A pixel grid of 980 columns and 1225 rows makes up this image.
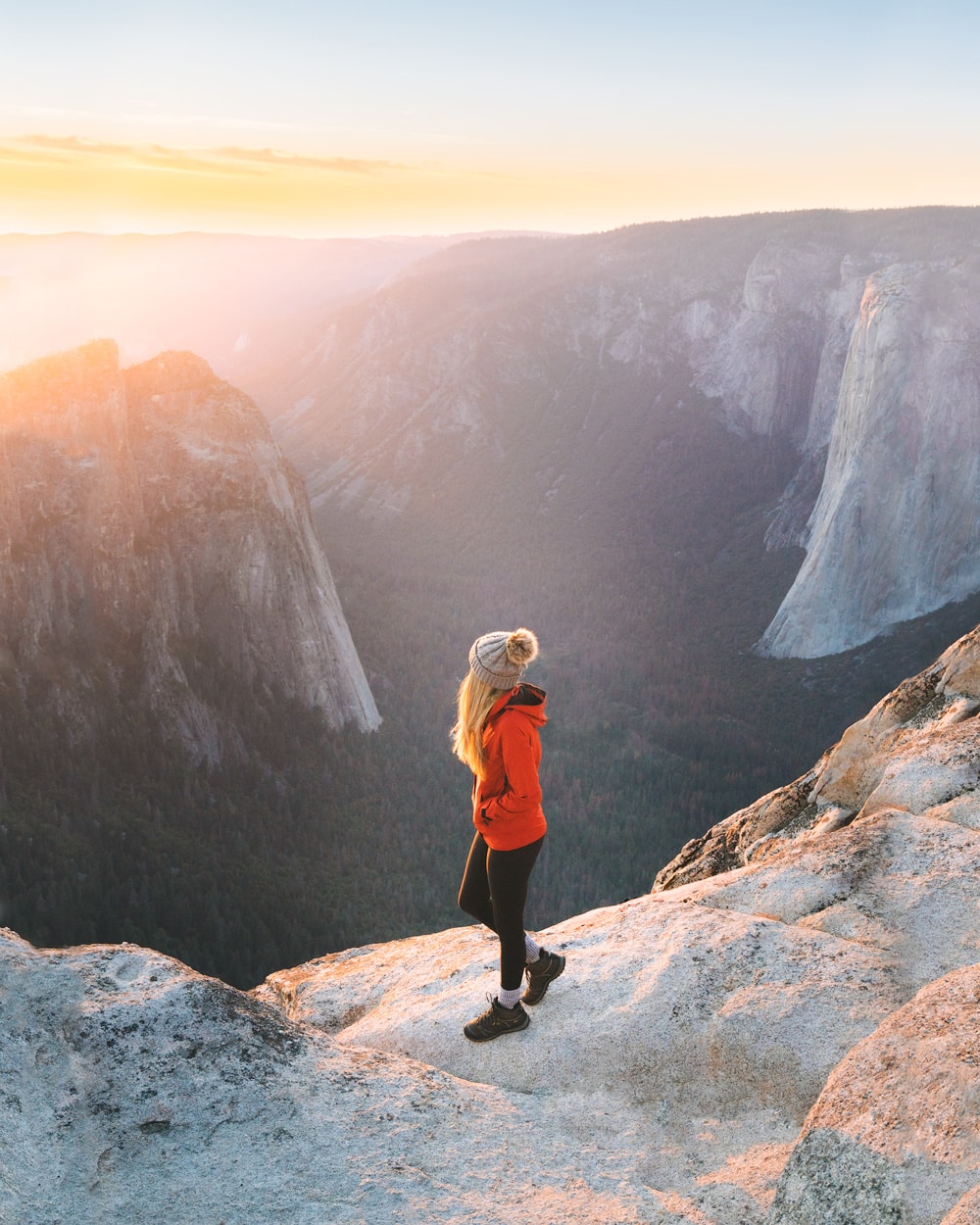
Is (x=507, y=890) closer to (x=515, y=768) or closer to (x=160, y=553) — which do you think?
(x=515, y=768)

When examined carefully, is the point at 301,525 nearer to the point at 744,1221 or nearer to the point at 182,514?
the point at 182,514

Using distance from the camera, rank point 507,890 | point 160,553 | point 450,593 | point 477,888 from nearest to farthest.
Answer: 1. point 507,890
2. point 477,888
3. point 160,553
4. point 450,593

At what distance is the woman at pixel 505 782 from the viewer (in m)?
5.75

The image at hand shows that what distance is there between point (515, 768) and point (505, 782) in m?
0.18

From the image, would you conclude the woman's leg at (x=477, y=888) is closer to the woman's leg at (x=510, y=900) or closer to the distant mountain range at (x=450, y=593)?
the woman's leg at (x=510, y=900)

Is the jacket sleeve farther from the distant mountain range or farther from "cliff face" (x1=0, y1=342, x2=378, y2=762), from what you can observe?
"cliff face" (x1=0, y1=342, x2=378, y2=762)

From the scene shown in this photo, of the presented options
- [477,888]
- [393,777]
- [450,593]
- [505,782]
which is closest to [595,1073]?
[477,888]

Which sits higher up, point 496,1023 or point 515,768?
point 515,768

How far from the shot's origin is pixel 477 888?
6.62m

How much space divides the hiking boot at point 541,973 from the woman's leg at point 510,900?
0.97ft

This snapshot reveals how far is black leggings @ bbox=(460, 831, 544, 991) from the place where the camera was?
241 inches

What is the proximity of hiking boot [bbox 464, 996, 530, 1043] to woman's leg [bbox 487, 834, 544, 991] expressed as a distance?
159mm

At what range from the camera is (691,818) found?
109ft

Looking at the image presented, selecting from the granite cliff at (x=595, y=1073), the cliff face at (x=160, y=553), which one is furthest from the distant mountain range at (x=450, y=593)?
the granite cliff at (x=595, y=1073)
